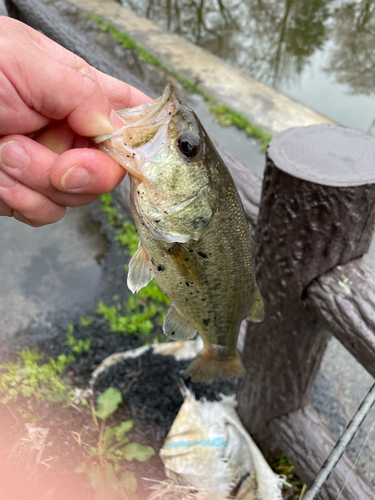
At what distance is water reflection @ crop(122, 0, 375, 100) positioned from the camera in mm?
7629

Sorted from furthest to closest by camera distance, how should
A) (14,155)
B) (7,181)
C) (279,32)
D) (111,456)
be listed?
(279,32), (111,456), (7,181), (14,155)

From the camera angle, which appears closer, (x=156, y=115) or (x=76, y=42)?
(x=156, y=115)

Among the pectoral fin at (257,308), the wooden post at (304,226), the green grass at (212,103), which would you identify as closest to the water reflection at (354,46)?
the green grass at (212,103)

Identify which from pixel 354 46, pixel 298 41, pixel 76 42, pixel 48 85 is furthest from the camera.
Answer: pixel 298 41

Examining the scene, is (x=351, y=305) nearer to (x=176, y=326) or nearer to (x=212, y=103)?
(x=176, y=326)

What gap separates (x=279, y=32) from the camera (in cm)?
914

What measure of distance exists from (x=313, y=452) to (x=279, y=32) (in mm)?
9860

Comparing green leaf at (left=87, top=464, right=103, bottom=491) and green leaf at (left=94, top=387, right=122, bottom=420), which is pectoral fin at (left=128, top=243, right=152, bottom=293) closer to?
green leaf at (left=94, top=387, right=122, bottom=420)

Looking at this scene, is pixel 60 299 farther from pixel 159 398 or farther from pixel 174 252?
pixel 174 252

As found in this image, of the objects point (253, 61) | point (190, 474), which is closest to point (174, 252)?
point (190, 474)

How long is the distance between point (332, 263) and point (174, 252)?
68 cm

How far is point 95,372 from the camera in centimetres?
271

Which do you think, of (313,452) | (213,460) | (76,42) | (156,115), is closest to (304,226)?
(156,115)

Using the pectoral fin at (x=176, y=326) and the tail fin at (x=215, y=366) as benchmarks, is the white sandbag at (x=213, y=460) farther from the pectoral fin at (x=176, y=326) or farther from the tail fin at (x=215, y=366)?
the pectoral fin at (x=176, y=326)
